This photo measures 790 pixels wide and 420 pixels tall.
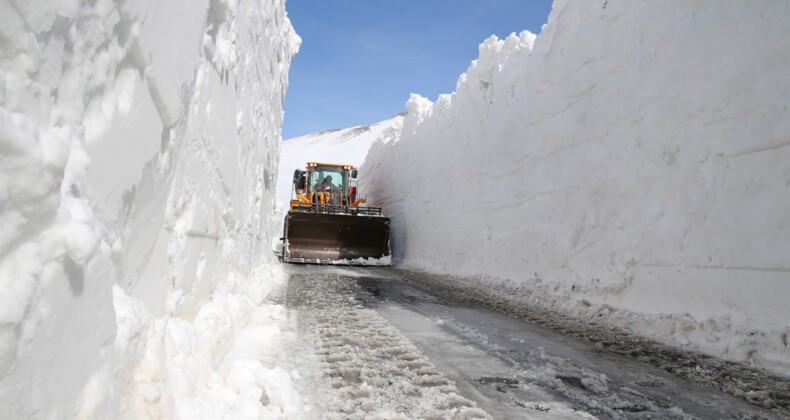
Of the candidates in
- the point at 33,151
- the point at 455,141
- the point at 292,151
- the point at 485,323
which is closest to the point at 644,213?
the point at 485,323

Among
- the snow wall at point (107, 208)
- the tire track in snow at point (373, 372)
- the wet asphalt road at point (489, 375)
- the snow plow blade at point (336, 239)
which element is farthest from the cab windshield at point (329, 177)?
the snow wall at point (107, 208)

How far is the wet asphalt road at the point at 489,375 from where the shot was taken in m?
2.83

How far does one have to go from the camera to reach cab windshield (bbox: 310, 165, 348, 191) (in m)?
17.3

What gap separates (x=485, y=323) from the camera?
530cm

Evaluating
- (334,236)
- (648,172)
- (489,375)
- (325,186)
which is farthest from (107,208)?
(325,186)

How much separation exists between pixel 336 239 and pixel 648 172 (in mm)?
8856

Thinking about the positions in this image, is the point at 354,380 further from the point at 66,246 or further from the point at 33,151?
the point at 33,151

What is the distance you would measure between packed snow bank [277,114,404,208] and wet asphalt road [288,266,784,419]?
45.7 m

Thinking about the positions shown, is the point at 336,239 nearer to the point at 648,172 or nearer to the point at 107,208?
the point at 648,172

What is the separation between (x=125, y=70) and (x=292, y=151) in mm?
85345

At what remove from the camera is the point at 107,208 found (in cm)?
169

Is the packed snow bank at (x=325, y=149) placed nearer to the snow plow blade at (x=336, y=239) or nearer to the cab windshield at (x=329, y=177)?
the cab windshield at (x=329, y=177)

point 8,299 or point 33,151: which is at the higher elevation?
point 33,151

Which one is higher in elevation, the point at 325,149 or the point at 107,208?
the point at 325,149
